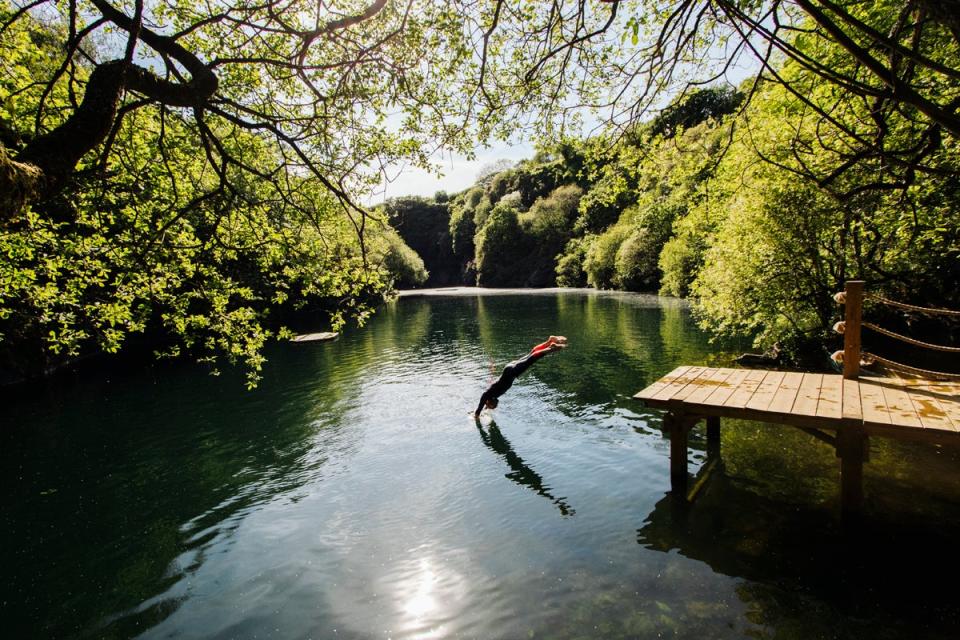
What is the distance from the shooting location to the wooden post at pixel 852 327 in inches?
330

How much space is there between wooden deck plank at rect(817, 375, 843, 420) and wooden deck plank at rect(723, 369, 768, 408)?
103cm

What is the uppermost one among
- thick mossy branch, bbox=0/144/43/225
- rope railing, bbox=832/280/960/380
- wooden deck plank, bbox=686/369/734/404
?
thick mossy branch, bbox=0/144/43/225

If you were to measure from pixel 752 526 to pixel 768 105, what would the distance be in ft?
38.2

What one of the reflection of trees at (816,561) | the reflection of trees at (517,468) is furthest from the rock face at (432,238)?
the reflection of trees at (816,561)

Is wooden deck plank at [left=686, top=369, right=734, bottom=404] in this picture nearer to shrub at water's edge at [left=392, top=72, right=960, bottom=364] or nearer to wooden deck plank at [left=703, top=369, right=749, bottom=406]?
wooden deck plank at [left=703, top=369, right=749, bottom=406]

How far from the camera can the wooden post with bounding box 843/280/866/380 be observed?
839 centimetres

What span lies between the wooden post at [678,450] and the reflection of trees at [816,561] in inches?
14.5

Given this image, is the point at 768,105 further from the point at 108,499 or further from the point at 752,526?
the point at 108,499

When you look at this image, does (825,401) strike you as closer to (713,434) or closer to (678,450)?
(678,450)

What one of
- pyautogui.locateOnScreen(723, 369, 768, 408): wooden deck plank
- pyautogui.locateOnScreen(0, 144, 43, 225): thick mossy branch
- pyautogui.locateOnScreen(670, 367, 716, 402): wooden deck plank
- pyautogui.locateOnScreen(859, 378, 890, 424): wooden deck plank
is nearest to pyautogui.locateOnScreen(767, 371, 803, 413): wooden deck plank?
pyautogui.locateOnScreen(723, 369, 768, 408): wooden deck plank

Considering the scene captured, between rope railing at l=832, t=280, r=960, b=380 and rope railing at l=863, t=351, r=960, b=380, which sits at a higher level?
rope railing at l=832, t=280, r=960, b=380

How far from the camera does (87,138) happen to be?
4.52 metres

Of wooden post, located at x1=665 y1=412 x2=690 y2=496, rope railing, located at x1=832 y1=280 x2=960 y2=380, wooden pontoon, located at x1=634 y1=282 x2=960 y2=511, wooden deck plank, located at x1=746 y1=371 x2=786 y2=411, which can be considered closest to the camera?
wooden pontoon, located at x1=634 y1=282 x2=960 y2=511

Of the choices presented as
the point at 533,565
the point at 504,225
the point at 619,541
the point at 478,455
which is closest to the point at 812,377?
the point at 619,541
